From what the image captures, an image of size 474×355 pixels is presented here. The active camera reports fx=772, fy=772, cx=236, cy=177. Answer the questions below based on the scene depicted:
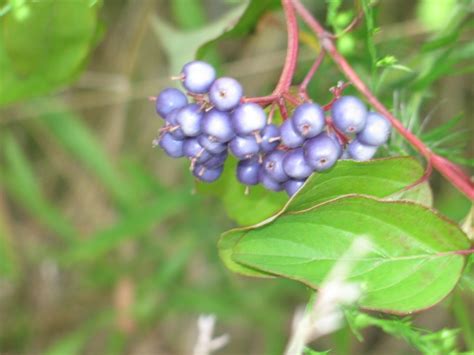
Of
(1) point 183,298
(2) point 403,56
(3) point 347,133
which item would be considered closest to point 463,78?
(2) point 403,56

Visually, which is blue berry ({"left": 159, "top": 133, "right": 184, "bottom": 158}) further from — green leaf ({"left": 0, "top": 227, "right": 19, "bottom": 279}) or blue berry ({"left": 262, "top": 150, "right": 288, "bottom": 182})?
green leaf ({"left": 0, "top": 227, "right": 19, "bottom": 279})

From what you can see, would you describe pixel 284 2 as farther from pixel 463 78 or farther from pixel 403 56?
pixel 463 78

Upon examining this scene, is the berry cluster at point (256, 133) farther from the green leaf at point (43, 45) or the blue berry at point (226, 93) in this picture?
the green leaf at point (43, 45)

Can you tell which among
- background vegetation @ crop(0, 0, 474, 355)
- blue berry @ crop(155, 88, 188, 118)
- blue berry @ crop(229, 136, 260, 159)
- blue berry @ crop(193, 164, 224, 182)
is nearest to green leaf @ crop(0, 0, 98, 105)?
background vegetation @ crop(0, 0, 474, 355)

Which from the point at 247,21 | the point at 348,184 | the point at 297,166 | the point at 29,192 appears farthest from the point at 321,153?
the point at 29,192

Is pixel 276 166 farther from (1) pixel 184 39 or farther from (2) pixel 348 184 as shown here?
(1) pixel 184 39

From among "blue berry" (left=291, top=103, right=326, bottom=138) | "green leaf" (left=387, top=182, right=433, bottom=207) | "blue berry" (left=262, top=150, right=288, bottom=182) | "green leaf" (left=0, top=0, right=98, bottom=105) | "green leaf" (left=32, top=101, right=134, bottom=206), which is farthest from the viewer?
"green leaf" (left=32, top=101, right=134, bottom=206)

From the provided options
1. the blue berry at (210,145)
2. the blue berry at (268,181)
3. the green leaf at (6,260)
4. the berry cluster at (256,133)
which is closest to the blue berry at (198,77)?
the berry cluster at (256,133)
